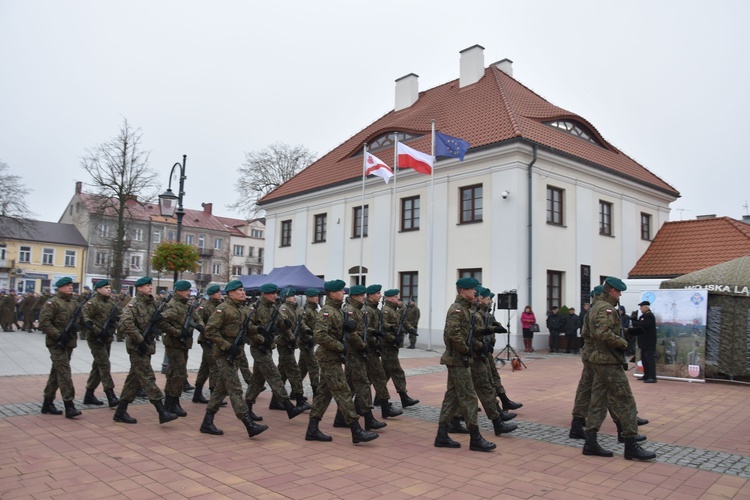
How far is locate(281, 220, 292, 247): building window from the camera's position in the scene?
30781 millimetres

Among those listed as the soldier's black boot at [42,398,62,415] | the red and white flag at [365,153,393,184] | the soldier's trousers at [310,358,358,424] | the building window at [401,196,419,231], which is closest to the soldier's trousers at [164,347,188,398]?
the soldier's black boot at [42,398,62,415]

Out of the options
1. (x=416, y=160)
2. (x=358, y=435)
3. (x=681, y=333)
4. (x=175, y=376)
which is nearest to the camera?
(x=358, y=435)

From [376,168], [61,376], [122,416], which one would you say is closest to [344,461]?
[122,416]

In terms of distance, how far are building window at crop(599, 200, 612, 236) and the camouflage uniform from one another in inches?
809

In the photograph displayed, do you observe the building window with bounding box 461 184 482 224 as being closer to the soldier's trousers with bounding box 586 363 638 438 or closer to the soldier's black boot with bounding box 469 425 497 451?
the soldier's trousers with bounding box 586 363 638 438

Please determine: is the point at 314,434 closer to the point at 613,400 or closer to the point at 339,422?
the point at 339,422

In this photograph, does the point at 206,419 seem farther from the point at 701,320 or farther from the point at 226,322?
the point at 701,320

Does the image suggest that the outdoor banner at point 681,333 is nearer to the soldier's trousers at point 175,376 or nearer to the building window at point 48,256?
the soldier's trousers at point 175,376

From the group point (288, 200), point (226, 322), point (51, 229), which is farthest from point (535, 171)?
point (51, 229)

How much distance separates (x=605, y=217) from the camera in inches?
945

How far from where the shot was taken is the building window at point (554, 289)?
21.1m

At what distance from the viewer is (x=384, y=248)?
974 inches

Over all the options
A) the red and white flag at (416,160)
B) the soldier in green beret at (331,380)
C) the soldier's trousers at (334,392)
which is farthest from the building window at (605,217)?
the soldier's trousers at (334,392)

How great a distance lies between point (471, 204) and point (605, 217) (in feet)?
20.8
